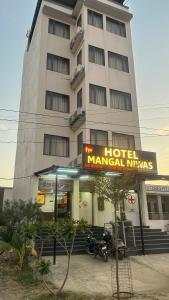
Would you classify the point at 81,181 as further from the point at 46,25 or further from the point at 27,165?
the point at 46,25

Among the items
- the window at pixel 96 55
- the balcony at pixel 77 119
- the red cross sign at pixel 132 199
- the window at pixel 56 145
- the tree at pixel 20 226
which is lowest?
the tree at pixel 20 226

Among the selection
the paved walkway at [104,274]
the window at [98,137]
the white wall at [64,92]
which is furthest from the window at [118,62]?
the paved walkway at [104,274]

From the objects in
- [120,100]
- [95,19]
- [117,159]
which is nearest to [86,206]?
[117,159]

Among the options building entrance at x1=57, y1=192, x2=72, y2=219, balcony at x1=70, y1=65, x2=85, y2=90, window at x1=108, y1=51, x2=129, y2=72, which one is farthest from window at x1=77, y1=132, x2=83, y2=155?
window at x1=108, y1=51, x2=129, y2=72

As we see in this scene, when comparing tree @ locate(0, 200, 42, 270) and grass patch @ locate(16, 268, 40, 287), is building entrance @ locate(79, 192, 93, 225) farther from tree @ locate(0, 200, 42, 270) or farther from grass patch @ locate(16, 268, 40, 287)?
grass patch @ locate(16, 268, 40, 287)

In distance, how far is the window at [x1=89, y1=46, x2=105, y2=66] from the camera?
870 inches

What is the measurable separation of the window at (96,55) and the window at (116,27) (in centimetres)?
331

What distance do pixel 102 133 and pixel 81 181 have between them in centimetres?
409

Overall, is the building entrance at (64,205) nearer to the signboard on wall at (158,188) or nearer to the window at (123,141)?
the window at (123,141)

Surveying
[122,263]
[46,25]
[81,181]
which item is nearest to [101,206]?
[81,181]

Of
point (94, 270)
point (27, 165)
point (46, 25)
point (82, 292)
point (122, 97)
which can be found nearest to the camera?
point (82, 292)

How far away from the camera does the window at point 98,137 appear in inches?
770

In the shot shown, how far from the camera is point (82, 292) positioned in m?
8.18

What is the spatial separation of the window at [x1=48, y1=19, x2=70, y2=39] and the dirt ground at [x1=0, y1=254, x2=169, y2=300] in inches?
807
